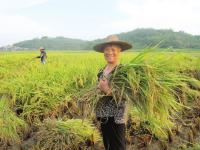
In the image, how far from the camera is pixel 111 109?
414 centimetres

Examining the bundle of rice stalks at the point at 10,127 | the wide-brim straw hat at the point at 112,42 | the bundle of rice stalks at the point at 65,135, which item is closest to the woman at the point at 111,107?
the wide-brim straw hat at the point at 112,42

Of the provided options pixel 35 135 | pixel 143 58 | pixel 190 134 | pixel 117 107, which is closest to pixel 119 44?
pixel 143 58

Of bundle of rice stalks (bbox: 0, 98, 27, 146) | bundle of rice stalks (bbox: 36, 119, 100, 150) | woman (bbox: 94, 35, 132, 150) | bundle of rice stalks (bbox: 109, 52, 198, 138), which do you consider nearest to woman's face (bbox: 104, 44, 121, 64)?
woman (bbox: 94, 35, 132, 150)

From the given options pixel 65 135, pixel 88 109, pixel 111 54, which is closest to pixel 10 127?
pixel 65 135

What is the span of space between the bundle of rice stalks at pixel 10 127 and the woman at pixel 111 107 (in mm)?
1696

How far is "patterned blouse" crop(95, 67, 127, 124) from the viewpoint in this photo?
4121mm

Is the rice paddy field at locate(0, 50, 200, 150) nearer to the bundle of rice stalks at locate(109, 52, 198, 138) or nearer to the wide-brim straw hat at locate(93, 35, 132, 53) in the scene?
the bundle of rice stalks at locate(109, 52, 198, 138)

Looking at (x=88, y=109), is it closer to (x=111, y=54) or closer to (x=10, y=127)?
(x=111, y=54)

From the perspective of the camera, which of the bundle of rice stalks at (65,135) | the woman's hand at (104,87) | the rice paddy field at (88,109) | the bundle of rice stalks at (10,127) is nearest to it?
the woman's hand at (104,87)

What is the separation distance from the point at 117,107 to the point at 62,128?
53.9 inches

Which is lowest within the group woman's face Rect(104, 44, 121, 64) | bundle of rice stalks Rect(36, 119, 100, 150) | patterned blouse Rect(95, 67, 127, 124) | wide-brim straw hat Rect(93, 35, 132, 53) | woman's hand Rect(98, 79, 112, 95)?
bundle of rice stalks Rect(36, 119, 100, 150)

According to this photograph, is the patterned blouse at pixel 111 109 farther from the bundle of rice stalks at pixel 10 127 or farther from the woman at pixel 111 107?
the bundle of rice stalks at pixel 10 127

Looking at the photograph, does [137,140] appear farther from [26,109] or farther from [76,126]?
[26,109]

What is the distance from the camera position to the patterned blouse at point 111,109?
412 cm
